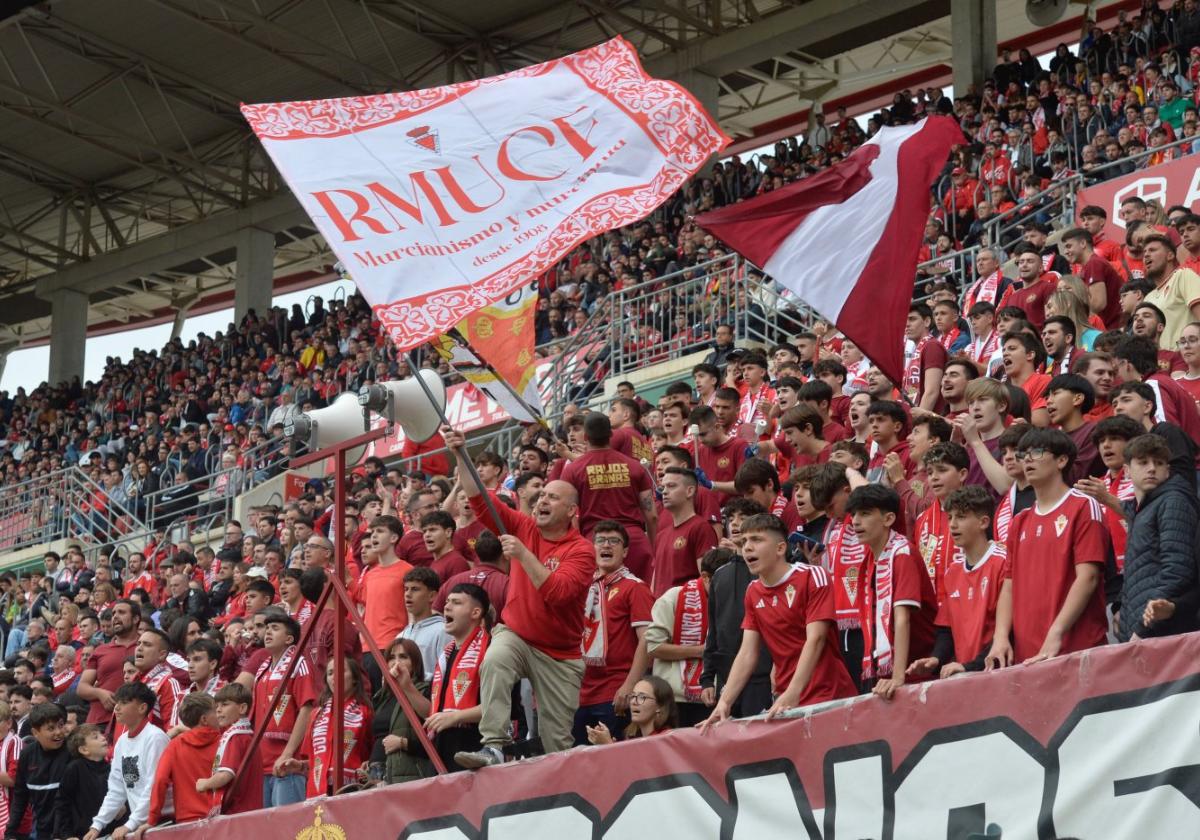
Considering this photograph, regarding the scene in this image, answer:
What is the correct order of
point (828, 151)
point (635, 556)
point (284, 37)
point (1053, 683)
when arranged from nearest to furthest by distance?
1. point (1053, 683)
2. point (635, 556)
3. point (828, 151)
4. point (284, 37)

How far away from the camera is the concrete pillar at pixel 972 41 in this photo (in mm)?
22156

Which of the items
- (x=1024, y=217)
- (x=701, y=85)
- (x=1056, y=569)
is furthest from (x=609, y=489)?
(x=701, y=85)

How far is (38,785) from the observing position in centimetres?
1067

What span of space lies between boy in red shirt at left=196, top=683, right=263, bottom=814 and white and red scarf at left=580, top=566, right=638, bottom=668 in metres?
1.81

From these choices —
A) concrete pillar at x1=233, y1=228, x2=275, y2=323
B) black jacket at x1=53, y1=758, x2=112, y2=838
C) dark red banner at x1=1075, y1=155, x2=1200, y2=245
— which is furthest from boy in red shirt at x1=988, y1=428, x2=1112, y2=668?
concrete pillar at x1=233, y1=228, x2=275, y2=323

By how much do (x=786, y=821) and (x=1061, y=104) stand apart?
13565 mm

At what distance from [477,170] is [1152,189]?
6668mm

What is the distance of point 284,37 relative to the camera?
1034 inches

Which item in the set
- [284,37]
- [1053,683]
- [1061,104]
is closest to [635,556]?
[1053,683]

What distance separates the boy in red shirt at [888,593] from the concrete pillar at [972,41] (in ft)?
52.3

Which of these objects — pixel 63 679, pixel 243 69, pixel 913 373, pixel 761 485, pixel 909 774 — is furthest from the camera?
pixel 243 69

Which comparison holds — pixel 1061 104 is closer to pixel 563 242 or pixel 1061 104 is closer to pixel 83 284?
pixel 563 242

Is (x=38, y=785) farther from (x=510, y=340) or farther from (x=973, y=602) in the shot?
(x=973, y=602)

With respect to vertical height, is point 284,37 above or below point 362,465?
above
